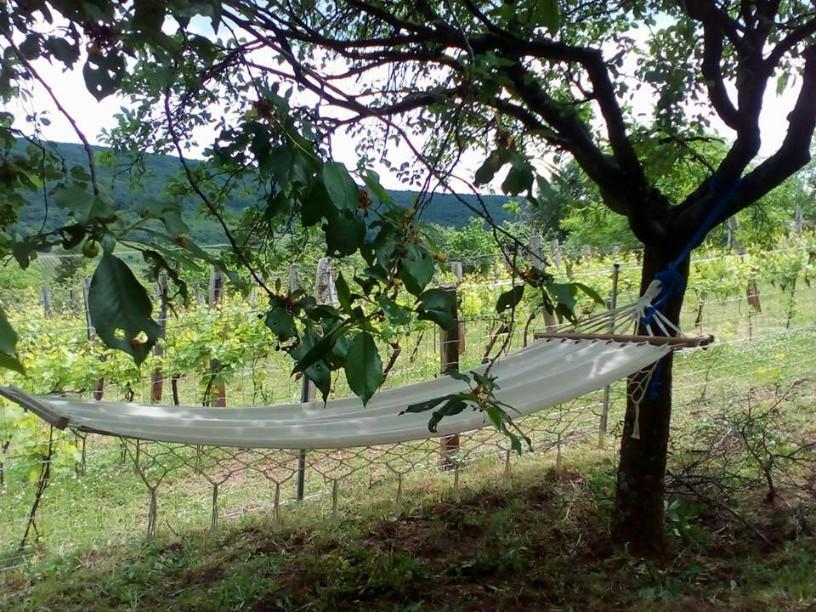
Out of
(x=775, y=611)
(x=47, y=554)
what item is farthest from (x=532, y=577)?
(x=47, y=554)

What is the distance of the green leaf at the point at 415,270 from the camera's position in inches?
24.2

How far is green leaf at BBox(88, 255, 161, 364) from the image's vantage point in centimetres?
43

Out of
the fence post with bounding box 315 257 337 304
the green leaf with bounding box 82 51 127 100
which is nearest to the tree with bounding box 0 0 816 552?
the green leaf with bounding box 82 51 127 100

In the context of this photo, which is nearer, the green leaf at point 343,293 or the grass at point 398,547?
the green leaf at point 343,293

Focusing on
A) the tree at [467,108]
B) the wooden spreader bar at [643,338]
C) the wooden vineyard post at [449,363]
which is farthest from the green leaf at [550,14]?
the wooden vineyard post at [449,363]

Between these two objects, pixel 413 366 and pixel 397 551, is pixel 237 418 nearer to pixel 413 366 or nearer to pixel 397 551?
pixel 397 551

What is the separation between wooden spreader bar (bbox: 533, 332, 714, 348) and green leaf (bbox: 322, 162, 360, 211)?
1.20 m

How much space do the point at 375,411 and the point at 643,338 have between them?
2.40ft

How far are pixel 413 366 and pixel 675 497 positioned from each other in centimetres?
187

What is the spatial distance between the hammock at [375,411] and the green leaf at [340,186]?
43.8 inches

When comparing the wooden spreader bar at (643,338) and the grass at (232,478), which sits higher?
the wooden spreader bar at (643,338)

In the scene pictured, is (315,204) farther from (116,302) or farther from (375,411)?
(375,411)

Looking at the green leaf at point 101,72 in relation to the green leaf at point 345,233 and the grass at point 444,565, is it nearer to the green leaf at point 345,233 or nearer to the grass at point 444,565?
the green leaf at point 345,233

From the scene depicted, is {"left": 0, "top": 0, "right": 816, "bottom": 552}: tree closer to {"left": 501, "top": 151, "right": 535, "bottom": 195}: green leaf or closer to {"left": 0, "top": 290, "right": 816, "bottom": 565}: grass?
{"left": 501, "top": 151, "right": 535, "bottom": 195}: green leaf
